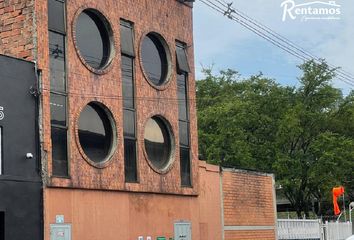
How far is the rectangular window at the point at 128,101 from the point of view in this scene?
60.4ft

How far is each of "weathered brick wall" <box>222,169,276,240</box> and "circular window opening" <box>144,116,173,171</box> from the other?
2.82 metres

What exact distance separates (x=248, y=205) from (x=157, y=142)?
205 inches

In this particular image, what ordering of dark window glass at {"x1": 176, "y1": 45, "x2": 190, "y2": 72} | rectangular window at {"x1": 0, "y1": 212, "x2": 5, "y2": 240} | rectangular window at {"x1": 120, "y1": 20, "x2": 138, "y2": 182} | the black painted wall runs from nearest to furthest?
rectangular window at {"x1": 0, "y1": 212, "x2": 5, "y2": 240}, the black painted wall, rectangular window at {"x1": 120, "y1": 20, "x2": 138, "y2": 182}, dark window glass at {"x1": 176, "y1": 45, "x2": 190, "y2": 72}

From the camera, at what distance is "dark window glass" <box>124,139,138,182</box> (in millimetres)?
18266

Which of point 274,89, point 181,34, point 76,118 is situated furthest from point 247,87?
point 76,118

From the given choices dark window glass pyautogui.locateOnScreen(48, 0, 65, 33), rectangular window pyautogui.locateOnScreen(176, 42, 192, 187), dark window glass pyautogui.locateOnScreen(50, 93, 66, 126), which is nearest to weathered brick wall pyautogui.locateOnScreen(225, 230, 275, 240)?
rectangular window pyautogui.locateOnScreen(176, 42, 192, 187)

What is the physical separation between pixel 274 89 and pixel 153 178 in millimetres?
17614

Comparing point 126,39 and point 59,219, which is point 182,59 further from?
point 59,219

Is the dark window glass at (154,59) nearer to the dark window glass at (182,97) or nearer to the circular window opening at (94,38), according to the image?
the dark window glass at (182,97)

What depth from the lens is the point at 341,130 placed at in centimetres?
3547

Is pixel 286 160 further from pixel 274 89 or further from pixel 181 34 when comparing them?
pixel 181 34

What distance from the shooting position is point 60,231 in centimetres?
1538

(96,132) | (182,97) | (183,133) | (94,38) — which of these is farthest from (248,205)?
(94,38)

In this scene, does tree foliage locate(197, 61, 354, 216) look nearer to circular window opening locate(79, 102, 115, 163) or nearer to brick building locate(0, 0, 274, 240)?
brick building locate(0, 0, 274, 240)
